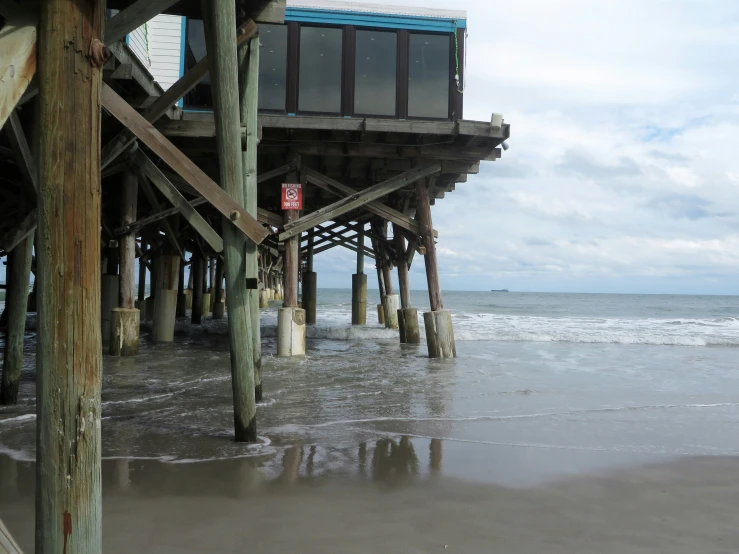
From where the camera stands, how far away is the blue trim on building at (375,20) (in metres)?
10.2

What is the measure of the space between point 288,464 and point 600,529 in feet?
6.17

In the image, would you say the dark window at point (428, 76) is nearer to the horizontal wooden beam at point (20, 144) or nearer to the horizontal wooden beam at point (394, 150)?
the horizontal wooden beam at point (394, 150)

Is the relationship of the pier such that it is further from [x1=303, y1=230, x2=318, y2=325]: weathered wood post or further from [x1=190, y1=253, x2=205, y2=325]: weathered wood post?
[x1=303, y1=230, x2=318, y2=325]: weathered wood post

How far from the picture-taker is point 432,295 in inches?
404

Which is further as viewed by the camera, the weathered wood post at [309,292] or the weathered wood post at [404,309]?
the weathered wood post at [309,292]

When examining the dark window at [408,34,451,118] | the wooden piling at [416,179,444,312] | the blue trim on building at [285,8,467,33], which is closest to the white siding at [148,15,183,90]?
the blue trim on building at [285,8,467,33]

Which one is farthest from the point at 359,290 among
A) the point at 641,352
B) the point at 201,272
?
the point at 641,352

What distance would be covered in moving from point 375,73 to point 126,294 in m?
5.00

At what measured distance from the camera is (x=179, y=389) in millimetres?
7098

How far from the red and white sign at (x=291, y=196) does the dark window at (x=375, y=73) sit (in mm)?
1611

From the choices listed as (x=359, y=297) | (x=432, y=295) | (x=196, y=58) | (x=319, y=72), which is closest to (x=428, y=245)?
(x=432, y=295)

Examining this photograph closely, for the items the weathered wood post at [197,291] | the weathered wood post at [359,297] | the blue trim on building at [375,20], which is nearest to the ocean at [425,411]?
the blue trim on building at [375,20]

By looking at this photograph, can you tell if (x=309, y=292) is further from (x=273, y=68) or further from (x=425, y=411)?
(x=425, y=411)

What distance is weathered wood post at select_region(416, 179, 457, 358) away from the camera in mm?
10203
